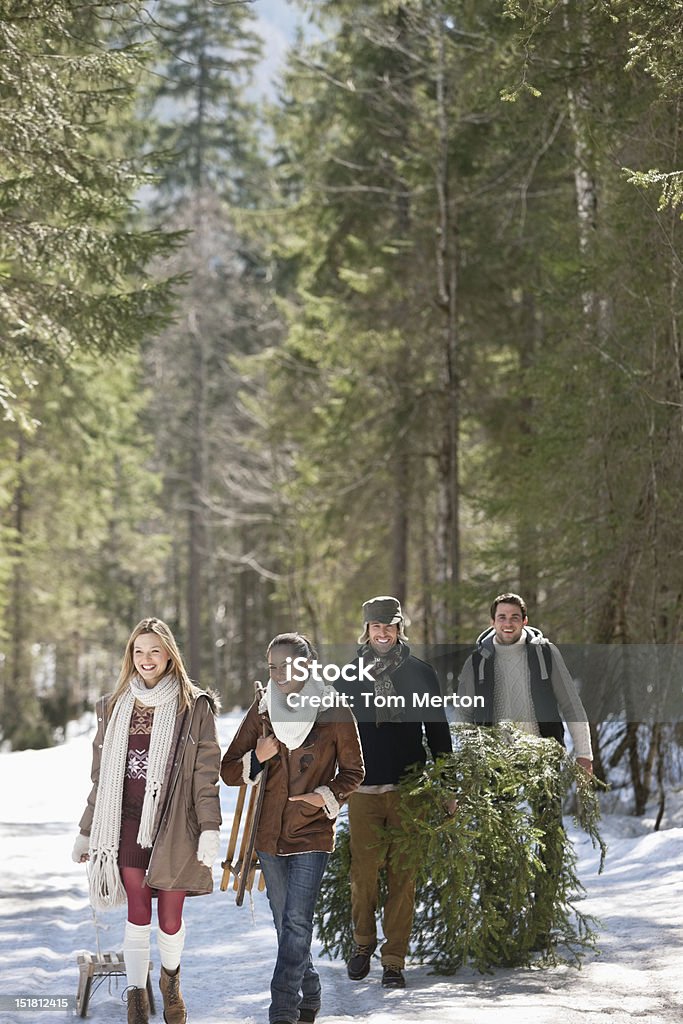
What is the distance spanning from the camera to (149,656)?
19.3 ft

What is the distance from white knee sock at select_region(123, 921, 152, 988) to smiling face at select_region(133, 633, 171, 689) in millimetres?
1118

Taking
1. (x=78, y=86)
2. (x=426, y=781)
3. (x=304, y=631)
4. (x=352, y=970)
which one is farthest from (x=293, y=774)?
(x=304, y=631)

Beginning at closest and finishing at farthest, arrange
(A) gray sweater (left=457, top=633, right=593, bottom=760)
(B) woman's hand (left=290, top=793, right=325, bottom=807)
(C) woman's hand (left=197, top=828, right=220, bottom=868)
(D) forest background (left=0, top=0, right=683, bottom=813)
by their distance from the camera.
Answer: (C) woman's hand (left=197, top=828, right=220, bottom=868)
(B) woman's hand (left=290, top=793, right=325, bottom=807)
(A) gray sweater (left=457, top=633, right=593, bottom=760)
(D) forest background (left=0, top=0, right=683, bottom=813)

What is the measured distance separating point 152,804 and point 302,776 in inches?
28.0

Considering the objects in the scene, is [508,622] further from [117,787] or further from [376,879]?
[117,787]

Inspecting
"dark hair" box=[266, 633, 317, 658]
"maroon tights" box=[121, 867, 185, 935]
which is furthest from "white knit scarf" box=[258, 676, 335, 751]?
"maroon tights" box=[121, 867, 185, 935]

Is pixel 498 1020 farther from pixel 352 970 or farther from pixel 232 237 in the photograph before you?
pixel 232 237

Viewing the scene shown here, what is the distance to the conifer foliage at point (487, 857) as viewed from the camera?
22.4 feet

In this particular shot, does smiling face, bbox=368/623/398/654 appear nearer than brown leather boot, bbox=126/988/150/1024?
No

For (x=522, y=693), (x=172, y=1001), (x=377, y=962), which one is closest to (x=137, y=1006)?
(x=172, y=1001)

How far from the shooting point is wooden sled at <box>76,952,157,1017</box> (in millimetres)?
6441

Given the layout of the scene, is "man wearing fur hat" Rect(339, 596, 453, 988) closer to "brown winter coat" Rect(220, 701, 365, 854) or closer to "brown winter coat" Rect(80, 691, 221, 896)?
"brown winter coat" Rect(220, 701, 365, 854)

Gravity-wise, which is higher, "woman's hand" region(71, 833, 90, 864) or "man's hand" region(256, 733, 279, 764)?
"man's hand" region(256, 733, 279, 764)

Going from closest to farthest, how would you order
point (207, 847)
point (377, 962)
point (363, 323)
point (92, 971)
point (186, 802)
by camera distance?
point (207, 847)
point (186, 802)
point (92, 971)
point (377, 962)
point (363, 323)
